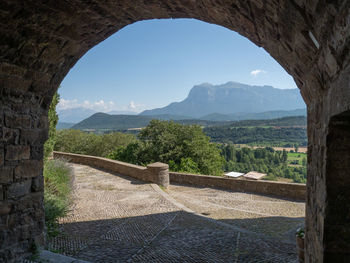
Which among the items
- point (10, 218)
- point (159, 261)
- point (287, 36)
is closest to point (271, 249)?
point (159, 261)

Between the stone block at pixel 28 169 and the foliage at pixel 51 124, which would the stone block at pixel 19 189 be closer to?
the stone block at pixel 28 169

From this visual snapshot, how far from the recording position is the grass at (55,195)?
488 cm

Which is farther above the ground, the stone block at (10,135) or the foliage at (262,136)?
the stone block at (10,135)

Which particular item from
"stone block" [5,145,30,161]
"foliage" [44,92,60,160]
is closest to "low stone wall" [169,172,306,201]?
"foliage" [44,92,60,160]

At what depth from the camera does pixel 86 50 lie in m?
3.69

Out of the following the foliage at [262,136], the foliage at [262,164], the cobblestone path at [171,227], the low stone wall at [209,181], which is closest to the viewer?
the cobblestone path at [171,227]

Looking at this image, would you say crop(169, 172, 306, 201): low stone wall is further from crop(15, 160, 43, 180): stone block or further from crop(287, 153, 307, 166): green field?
crop(287, 153, 307, 166): green field

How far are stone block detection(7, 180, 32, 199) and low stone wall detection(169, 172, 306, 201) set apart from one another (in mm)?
7521

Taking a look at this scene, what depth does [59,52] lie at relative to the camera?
10.8ft

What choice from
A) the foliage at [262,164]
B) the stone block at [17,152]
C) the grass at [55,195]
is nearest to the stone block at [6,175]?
the stone block at [17,152]

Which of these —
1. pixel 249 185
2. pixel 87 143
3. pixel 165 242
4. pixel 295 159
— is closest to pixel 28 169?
pixel 165 242

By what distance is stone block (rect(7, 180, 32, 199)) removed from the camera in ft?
10.4

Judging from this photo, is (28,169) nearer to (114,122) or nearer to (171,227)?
(171,227)

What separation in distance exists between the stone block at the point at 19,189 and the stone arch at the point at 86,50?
13 millimetres
